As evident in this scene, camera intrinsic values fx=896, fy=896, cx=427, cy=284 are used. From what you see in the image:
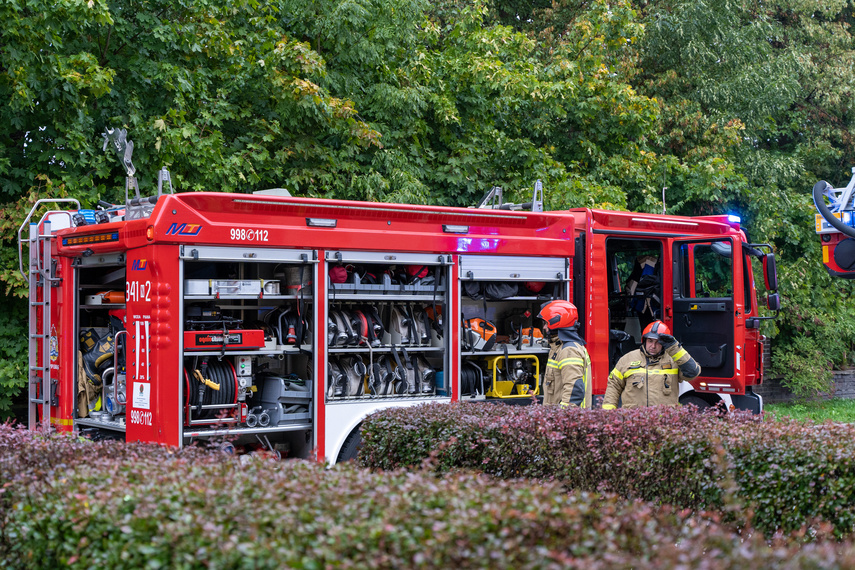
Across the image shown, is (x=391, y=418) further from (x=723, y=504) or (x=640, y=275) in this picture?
(x=640, y=275)

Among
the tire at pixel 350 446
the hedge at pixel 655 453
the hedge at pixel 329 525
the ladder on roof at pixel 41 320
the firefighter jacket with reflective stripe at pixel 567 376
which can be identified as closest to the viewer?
the hedge at pixel 329 525

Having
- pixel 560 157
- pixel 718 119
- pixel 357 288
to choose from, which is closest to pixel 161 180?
pixel 357 288

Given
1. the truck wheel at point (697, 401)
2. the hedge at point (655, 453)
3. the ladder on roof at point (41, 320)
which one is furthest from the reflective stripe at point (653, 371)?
the ladder on roof at point (41, 320)

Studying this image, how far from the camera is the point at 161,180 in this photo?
7312 millimetres

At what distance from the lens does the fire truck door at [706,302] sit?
9281 millimetres

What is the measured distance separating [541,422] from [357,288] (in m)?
2.57

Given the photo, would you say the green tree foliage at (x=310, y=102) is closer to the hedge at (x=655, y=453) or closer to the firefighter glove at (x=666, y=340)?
the firefighter glove at (x=666, y=340)

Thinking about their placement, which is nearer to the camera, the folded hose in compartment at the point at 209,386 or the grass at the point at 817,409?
the folded hose in compartment at the point at 209,386

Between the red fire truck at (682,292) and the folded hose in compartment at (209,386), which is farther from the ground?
the red fire truck at (682,292)

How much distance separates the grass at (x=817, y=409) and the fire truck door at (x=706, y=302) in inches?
251

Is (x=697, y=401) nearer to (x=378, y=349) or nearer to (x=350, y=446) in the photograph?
(x=378, y=349)

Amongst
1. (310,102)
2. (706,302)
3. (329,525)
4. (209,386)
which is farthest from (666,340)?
(310,102)

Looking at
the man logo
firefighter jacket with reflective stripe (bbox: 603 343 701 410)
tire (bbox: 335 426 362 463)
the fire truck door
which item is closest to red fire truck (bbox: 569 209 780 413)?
the fire truck door

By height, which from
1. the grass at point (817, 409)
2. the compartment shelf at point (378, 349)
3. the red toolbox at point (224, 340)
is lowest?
the grass at point (817, 409)
